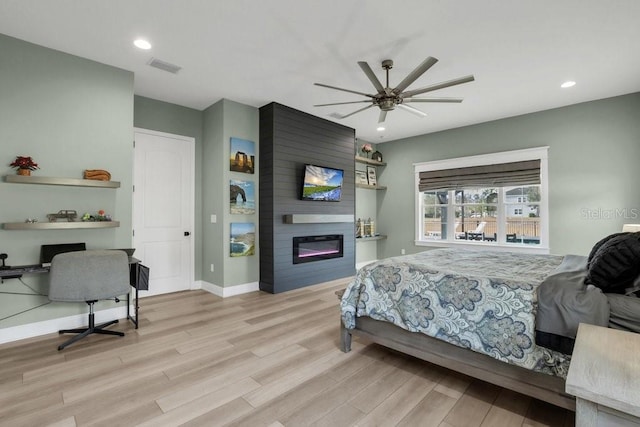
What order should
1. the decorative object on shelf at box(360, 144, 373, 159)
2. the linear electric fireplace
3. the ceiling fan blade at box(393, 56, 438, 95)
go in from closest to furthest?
the ceiling fan blade at box(393, 56, 438, 95) < the linear electric fireplace < the decorative object on shelf at box(360, 144, 373, 159)

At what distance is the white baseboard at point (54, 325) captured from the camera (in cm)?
290

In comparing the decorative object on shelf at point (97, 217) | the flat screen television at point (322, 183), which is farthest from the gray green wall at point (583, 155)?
the decorative object on shelf at point (97, 217)

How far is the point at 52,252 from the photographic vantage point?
3035 mm

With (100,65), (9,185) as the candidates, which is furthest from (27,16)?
(9,185)

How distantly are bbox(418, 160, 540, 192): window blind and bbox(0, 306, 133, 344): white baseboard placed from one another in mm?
5502

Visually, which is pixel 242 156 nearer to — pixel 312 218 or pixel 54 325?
pixel 312 218

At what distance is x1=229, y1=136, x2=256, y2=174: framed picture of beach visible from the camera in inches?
179

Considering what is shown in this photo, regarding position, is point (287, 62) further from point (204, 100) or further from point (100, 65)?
point (100, 65)

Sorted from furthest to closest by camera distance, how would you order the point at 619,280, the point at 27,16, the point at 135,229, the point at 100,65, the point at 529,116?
the point at 529,116 < the point at 135,229 < the point at 100,65 < the point at 27,16 < the point at 619,280

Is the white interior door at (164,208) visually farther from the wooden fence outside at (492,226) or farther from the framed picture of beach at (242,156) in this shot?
the wooden fence outside at (492,226)

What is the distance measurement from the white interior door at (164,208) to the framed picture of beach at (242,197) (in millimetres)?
758

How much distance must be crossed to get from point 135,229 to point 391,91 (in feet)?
12.4

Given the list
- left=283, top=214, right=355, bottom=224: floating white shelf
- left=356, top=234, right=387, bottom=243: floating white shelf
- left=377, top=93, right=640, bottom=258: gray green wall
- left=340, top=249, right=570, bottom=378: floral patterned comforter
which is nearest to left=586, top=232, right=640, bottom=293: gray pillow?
left=340, top=249, right=570, bottom=378: floral patterned comforter

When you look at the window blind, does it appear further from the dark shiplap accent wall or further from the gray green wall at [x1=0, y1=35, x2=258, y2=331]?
the gray green wall at [x1=0, y1=35, x2=258, y2=331]
